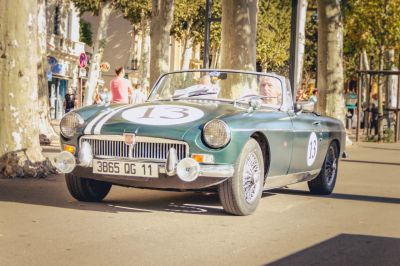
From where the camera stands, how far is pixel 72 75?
58.8m

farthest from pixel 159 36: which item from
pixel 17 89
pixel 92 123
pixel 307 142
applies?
pixel 92 123

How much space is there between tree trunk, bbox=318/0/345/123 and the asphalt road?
1723cm

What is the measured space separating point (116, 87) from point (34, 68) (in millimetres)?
6260

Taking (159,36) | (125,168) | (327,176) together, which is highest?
(159,36)

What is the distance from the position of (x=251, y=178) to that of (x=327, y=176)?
10.2ft

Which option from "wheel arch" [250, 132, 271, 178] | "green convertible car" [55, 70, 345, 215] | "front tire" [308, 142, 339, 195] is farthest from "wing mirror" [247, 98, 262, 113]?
"front tire" [308, 142, 339, 195]

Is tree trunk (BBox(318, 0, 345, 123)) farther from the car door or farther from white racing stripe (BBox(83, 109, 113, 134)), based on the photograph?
white racing stripe (BBox(83, 109, 113, 134))

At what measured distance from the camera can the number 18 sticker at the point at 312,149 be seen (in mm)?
11078

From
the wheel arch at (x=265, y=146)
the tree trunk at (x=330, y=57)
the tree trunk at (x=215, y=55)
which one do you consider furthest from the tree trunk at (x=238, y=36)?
the tree trunk at (x=215, y=55)

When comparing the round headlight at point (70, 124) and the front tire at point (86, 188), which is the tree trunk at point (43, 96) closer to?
the front tire at point (86, 188)

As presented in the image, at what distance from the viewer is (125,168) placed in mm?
9000

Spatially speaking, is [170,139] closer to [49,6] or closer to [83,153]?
[83,153]

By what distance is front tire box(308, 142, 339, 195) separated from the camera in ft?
39.7

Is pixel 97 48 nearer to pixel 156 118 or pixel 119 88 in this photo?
pixel 119 88
